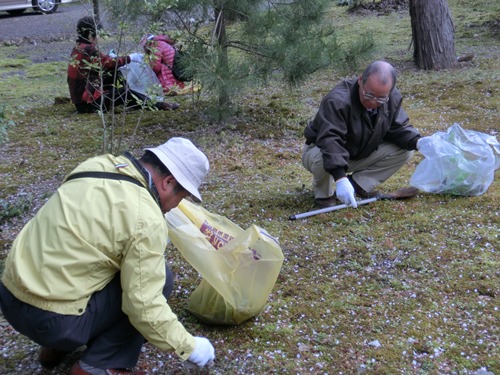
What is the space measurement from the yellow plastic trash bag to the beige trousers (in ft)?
4.38

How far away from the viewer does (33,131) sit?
5.92 meters

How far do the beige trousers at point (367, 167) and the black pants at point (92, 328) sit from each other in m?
1.94

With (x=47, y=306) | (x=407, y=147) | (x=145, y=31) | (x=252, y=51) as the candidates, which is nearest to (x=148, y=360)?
(x=47, y=306)

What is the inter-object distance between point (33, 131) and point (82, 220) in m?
4.54

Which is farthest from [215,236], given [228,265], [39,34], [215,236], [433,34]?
[39,34]

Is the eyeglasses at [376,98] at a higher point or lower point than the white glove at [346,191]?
higher

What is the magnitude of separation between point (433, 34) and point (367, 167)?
4.40 m

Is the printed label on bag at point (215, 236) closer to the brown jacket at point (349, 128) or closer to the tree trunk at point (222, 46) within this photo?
the brown jacket at point (349, 128)

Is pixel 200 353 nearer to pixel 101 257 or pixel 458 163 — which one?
pixel 101 257

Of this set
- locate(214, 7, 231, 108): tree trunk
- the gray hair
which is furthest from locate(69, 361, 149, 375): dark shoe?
locate(214, 7, 231, 108): tree trunk

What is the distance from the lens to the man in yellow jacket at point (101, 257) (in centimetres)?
177

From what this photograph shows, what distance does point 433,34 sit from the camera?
7.54m

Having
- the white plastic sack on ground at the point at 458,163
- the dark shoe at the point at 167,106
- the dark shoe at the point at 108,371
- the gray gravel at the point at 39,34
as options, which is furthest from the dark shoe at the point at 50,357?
the gray gravel at the point at 39,34

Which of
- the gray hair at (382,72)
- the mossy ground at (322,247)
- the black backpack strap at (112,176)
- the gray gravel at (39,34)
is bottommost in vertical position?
the mossy ground at (322,247)
